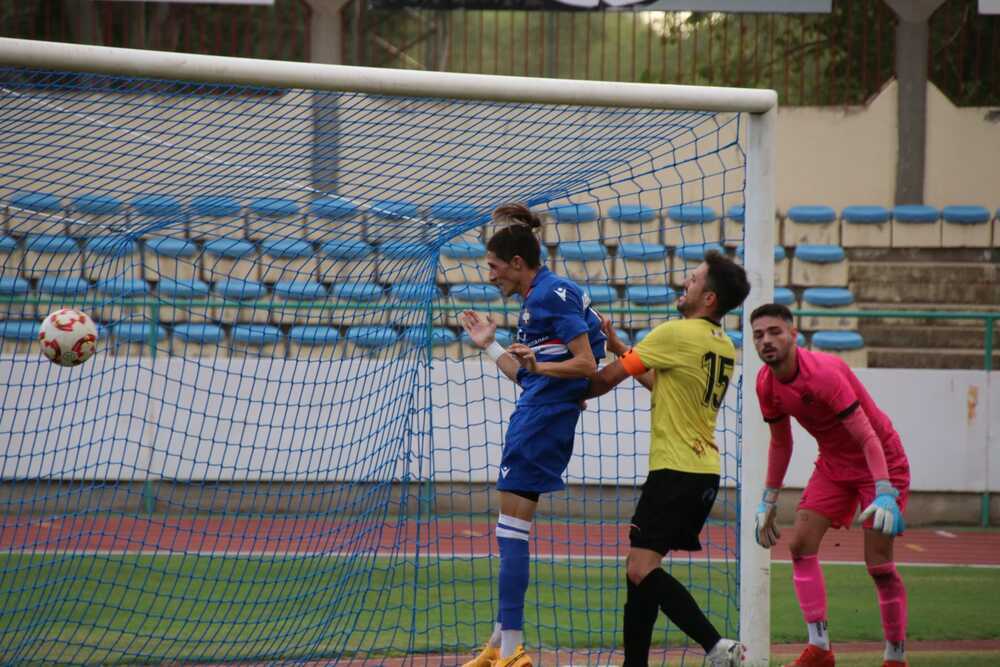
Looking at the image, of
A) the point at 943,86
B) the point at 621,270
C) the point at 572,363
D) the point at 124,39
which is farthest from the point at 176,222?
the point at 943,86

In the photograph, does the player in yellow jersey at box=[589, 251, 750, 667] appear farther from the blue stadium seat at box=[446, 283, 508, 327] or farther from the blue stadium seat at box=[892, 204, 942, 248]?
the blue stadium seat at box=[892, 204, 942, 248]

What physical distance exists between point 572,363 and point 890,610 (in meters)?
1.91

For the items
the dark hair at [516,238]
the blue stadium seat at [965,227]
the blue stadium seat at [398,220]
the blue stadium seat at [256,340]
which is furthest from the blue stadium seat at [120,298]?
the blue stadium seat at [965,227]

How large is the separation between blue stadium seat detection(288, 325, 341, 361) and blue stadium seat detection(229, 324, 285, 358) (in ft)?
0.43

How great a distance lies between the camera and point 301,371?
10109 mm

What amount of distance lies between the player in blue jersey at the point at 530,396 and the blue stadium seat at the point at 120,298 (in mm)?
5880

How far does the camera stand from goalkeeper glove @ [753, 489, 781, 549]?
505 centimetres

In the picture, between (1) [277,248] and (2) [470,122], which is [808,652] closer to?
(2) [470,122]

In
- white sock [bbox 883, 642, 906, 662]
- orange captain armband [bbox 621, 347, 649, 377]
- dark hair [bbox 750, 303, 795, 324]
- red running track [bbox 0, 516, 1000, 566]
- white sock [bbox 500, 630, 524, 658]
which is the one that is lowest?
red running track [bbox 0, 516, 1000, 566]

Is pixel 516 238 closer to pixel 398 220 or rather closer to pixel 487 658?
pixel 398 220

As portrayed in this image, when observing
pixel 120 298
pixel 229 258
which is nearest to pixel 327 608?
pixel 120 298

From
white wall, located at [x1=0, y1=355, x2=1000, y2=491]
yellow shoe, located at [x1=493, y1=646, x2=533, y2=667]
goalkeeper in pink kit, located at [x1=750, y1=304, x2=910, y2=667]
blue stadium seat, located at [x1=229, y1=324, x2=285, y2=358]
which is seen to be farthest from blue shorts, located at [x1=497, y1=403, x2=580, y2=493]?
blue stadium seat, located at [x1=229, y1=324, x2=285, y2=358]

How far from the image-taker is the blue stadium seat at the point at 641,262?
11171mm

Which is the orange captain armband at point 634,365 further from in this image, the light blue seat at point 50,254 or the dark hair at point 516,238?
the light blue seat at point 50,254
